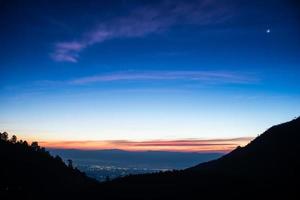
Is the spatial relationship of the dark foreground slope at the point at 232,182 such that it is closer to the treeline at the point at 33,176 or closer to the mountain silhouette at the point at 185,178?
the mountain silhouette at the point at 185,178

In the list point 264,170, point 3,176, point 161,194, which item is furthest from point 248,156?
point 3,176

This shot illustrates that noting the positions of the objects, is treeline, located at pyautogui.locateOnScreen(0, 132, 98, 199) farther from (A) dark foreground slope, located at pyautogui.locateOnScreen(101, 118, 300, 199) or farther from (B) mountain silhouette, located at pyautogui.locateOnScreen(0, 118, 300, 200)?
(A) dark foreground slope, located at pyautogui.locateOnScreen(101, 118, 300, 199)

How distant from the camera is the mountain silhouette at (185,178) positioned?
107 metres

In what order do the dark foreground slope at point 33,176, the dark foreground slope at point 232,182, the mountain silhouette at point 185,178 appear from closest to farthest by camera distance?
1. the dark foreground slope at point 232,182
2. the mountain silhouette at point 185,178
3. the dark foreground slope at point 33,176

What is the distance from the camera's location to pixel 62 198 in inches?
4567

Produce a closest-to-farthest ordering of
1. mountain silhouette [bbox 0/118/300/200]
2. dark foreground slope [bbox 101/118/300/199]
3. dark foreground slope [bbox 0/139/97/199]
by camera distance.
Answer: dark foreground slope [bbox 101/118/300/199], mountain silhouette [bbox 0/118/300/200], dark foreground slope [bbox 0/139/97/199]

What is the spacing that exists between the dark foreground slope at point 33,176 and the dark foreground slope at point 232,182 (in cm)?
1828

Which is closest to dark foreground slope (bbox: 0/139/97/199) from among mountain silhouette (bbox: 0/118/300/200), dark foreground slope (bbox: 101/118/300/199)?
mountain silhouette (bbox: 0/118/300/200)

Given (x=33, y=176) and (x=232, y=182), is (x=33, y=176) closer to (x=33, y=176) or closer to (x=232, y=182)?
(x=33, y=176)

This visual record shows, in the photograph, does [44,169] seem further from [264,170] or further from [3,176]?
[264,170]

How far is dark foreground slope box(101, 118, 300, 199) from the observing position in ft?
341

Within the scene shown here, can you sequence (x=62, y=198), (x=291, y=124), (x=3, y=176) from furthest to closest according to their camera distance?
(x=291, y=124)
(x=3, y=176)
(x=62, y=198)

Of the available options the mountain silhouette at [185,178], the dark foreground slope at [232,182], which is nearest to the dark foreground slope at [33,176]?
the mountain silhouette at [185,178]

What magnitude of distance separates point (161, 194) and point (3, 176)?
279 feet
